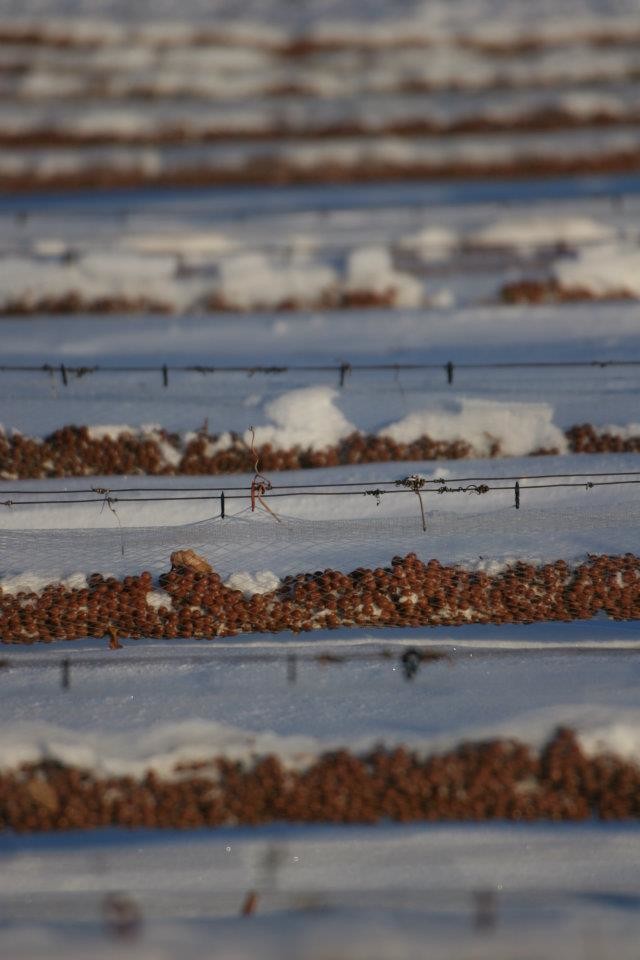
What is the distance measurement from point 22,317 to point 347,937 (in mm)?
12161

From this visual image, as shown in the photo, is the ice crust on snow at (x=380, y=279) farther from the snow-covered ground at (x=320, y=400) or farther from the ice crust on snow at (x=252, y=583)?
the ice crust on snow at (x=252, y=583)

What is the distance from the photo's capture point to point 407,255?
55.3 ft

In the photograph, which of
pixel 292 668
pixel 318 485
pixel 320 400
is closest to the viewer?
pixel 292 668

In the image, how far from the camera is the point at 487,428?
44.1ft

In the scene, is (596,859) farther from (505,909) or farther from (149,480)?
(149,480)

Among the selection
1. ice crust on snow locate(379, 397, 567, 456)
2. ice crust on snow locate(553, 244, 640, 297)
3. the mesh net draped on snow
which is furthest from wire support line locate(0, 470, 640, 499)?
ice crust on snow locate(553, 244, 640, 297)

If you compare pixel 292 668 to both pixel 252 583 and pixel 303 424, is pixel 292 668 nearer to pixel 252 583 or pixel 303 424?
pixel 252 583

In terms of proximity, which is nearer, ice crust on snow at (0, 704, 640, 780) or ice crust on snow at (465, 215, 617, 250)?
ice crust on snow at (0, 704, 640, 780)

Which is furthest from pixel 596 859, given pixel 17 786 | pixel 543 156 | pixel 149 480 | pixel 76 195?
pixel 76 195

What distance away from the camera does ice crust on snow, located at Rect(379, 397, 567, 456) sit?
1341 centimetres

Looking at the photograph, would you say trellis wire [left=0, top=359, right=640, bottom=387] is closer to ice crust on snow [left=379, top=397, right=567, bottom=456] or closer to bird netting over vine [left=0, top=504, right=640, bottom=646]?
ice crust on snow [left=379, top=397, right=567, bottom=456]

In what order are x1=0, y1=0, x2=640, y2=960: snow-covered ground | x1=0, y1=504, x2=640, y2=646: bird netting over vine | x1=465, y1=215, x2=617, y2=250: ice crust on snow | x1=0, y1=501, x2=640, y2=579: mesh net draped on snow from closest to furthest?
x1=0, y1=0, x2=640, y2=960: snow-covered ground < x1=0, y1=504, x2=640, y2=646: bird netting over vine < x1=0, y1=501, x2=640, y2=579: mesh net draped on snow < x1=465, y1=215, x2=617, y2=250: ice crust on snow

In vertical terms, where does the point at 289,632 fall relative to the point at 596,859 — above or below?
above

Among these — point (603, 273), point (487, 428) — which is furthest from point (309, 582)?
point (603, 273)
